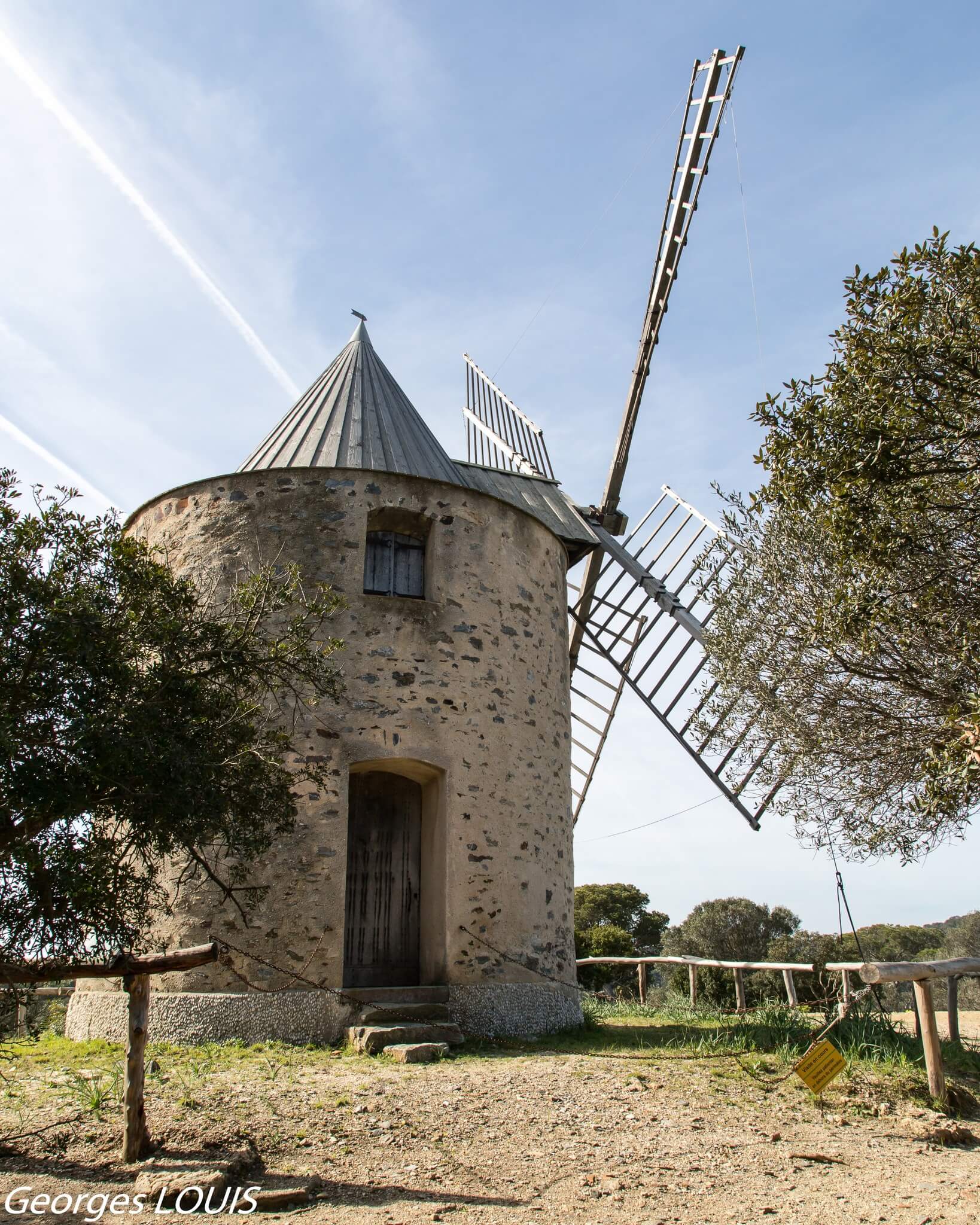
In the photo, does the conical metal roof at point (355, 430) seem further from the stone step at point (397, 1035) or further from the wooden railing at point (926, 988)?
the wooden railing at point (926, 988)

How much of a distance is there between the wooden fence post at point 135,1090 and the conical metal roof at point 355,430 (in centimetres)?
491

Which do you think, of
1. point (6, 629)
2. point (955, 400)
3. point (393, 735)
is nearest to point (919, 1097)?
point (955, 400)

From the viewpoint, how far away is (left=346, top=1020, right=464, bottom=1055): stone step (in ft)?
19.6

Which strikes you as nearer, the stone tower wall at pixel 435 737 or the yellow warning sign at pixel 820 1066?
the yellow warning sign at pixel 820 1066

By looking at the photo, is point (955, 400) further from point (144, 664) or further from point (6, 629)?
point (6, 629)

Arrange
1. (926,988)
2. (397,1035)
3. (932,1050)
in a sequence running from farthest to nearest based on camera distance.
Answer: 1. (397,1035)
2. (926,988)
3. (932,1050)


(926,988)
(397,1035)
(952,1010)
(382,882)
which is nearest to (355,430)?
(382,882)

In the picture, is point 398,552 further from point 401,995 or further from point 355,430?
point 401,995

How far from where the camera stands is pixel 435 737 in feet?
24.2

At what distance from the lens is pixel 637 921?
2398 centimetres

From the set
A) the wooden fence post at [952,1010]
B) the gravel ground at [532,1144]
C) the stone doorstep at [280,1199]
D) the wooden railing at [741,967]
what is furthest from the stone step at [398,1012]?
the wooden fence post at [952,1010]

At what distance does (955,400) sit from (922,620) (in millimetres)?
1986

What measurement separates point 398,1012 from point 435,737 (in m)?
2.05

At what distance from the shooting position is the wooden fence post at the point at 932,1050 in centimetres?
496
